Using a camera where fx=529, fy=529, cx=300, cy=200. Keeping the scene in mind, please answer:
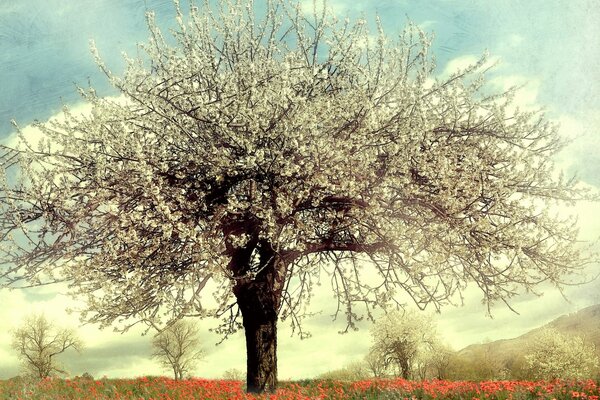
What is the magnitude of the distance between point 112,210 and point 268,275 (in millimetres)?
4374

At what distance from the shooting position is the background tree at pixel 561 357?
4169 cm

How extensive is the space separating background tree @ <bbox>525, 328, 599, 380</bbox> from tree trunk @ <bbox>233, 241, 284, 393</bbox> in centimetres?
3427

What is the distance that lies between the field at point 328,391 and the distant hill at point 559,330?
46.7m

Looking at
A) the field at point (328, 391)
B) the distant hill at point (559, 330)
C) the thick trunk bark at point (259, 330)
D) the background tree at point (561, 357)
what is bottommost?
the field at point (328, 391)

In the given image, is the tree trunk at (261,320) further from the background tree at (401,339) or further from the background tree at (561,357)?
the background tree at (561,357)

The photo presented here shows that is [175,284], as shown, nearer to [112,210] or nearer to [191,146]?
[112,210]

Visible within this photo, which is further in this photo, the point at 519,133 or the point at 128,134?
the point at 519,133

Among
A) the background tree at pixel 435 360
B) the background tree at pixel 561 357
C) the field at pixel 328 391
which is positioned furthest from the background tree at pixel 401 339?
the field at pixel 328 391

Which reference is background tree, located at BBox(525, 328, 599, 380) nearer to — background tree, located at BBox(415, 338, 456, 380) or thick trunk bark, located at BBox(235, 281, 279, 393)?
background tree, located at BBox(415, 338, 456, 380)

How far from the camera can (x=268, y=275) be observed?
13.4 meters

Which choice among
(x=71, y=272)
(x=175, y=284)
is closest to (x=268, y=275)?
(x=175, y=284)

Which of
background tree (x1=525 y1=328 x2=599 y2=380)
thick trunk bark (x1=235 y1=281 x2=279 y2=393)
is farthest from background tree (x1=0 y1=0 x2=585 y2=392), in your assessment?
background tree (x1=525 y1=328 x2=599 y2=380)

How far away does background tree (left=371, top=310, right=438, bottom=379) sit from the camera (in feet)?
121

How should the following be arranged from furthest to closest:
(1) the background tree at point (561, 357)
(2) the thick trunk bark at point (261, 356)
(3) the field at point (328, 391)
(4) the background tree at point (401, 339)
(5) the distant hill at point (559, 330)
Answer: (5) the distant hill at point (559, 330) < (1) the background tree at point (561, 357) < (4) the background tree at point (401, 339) < (2) the thick trunk bark at point (261, 356) < (3) the field at point (328, 391)
